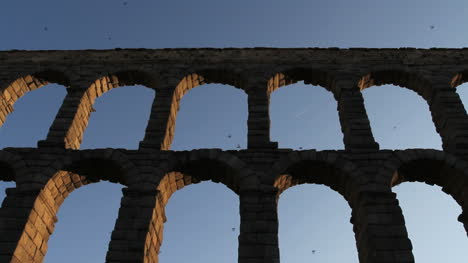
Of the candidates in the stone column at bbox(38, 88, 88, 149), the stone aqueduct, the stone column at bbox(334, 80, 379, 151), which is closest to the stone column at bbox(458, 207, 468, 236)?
the stone aqueduct

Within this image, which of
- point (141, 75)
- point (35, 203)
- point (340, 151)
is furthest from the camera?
point (141, 75)

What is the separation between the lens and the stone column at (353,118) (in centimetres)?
1531

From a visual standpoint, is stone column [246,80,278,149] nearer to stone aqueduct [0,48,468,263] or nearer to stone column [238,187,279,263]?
stone aqueduct [0,48,468,263]

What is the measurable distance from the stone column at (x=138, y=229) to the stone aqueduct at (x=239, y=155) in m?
0.03

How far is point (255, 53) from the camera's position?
773 inches

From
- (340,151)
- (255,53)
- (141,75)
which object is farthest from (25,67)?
(340,151)

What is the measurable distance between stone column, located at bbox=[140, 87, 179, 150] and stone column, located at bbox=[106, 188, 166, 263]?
7.08 feet

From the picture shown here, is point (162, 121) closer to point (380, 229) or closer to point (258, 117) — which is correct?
point (258, 117)

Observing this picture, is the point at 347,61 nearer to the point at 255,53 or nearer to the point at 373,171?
the point at 255,53

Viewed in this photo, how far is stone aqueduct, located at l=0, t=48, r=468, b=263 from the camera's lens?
1309cm

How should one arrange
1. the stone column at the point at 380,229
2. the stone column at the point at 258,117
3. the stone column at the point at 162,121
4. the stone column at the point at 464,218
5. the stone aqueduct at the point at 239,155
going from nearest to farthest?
the stone column at the point at 380,229
the stone aqueduct at the point at 239,155
the stone column at the point at 464,218
the stone column at the point at 258,117
the stone column at the point at 162,121

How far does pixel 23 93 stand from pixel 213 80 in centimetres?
760

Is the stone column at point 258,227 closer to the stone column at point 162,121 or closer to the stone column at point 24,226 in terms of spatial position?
the stone column at point 162,121

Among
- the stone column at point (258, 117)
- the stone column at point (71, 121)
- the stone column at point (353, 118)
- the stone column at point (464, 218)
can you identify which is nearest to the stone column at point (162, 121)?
the stone column at point (71, 121)
